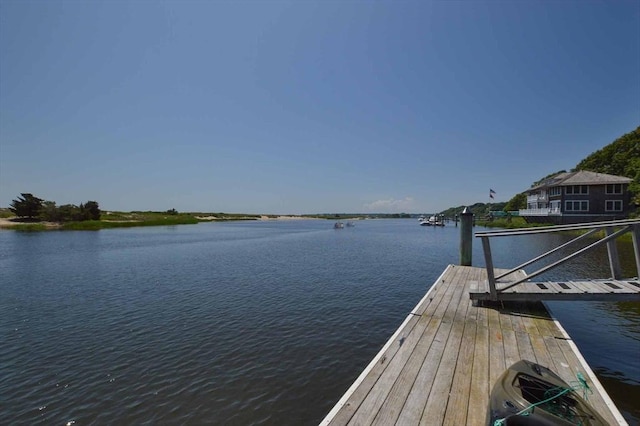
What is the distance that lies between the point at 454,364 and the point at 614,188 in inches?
2374

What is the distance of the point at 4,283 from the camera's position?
16547 mm

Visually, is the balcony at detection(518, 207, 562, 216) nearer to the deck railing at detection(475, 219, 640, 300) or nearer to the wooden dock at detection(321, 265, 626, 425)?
the deck railing at detection(475, 219, 640, 300)

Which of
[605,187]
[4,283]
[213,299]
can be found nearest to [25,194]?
[4,283]

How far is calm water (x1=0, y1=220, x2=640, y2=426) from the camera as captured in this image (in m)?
6.03

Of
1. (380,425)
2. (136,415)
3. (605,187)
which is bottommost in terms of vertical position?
(136,415)

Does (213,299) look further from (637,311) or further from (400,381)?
(637,311)

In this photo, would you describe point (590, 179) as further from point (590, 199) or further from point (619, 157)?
point (619, 157)

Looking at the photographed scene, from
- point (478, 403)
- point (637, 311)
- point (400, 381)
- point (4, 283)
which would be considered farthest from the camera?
point (4, 283)

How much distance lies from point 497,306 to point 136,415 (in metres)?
9.00

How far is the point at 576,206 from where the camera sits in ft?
156

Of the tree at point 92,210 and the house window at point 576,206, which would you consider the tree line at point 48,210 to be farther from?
the house window at point 576,206

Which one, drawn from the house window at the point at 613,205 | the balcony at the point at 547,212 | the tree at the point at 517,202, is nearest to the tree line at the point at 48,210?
the balcony at the point at 547,212

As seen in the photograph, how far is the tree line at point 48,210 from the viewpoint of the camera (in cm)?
6906

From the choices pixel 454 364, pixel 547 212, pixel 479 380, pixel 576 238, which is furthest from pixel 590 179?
pixel 479 380
